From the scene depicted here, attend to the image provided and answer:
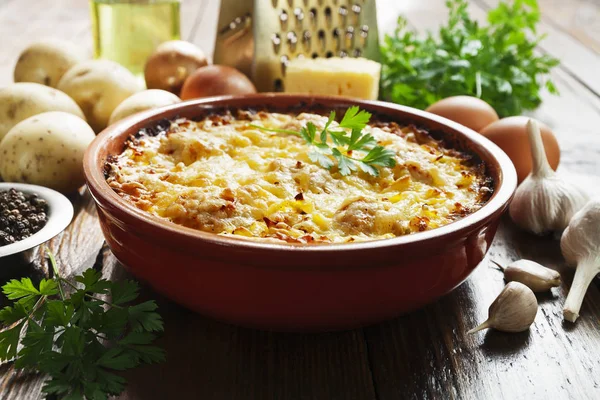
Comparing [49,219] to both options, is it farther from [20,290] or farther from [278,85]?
[278,85]

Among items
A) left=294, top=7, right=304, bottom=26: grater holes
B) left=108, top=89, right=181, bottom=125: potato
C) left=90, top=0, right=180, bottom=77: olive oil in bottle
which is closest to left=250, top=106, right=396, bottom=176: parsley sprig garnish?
left=108, top=89, right=181, bottom=125: potato

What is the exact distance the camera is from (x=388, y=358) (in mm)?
1508

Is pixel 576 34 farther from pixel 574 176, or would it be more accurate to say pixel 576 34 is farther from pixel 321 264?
pixel 321 264

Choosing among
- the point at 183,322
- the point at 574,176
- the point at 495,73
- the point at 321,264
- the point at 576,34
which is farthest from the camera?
the point at 576,34

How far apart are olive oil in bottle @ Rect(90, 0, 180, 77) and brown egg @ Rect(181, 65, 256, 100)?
581mm

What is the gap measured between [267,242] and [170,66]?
182cm

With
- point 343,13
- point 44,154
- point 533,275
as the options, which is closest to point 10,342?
point 44,154

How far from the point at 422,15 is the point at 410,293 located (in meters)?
4.02

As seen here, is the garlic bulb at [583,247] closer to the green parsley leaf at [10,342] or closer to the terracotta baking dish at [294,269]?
the terracotta baking dish at [294,269]

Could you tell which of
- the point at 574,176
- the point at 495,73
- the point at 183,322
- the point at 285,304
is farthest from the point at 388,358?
the point at 495,73

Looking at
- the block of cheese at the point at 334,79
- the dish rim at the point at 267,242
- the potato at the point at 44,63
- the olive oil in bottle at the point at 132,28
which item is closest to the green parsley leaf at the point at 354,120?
the dish rim at the point at 267,242

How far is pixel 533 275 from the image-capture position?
1771 mm

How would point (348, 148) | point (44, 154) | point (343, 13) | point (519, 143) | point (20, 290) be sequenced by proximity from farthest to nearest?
point (343, 13)
point (519, 143)
point (44, 154)
point (348, 148)
point (20, 290)

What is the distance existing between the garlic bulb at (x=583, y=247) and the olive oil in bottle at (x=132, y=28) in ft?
7.32
